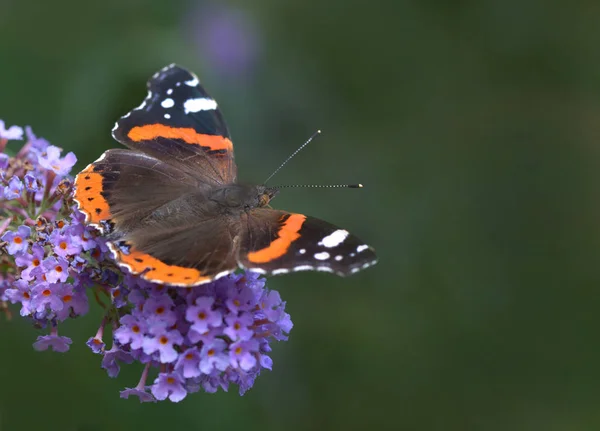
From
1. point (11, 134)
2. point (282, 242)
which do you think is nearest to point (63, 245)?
point (11, 134)

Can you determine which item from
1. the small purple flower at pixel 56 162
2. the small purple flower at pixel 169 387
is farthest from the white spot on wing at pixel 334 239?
the small purple flower at pixel 56 162

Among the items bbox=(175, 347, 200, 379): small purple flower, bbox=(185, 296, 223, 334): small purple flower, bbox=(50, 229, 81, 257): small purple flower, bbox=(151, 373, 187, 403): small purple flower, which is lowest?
bbox=(151, 373, 187, 403): small purple flower

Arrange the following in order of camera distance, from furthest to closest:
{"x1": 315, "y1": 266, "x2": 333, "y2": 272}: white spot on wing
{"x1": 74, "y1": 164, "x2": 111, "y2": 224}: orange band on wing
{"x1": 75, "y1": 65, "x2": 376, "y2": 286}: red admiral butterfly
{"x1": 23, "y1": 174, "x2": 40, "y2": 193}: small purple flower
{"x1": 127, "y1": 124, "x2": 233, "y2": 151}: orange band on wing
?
{"x1": 127, "y1": 124, "x2": 233, "y2": 151}: orange band on wing → {"x1": 23, "y1": 174, "x2": 40, "y2": 193}: small purple flower → {"x1": 74, "y1": 164, "x2": 111, "y2": 224}: orange band on wing → {"x1": 75, "y1": 65, "x2": 376, "y2": 286}: red admiral butterfly → {"x1": 315, "y1": 266, "x2": 333, "y2": 272}: white spot on wing

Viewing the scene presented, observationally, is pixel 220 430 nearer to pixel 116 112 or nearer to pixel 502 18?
pixel 116 112

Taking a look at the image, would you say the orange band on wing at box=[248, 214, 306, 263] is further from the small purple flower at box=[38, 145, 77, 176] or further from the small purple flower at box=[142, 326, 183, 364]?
the small purple flower at box=[38, 145, 77, 176]

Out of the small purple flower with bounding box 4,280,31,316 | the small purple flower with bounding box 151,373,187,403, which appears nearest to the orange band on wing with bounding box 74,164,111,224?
the small purple flower with bounding box 4,280,31,316

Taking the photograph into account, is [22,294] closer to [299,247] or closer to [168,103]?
[299,247]
